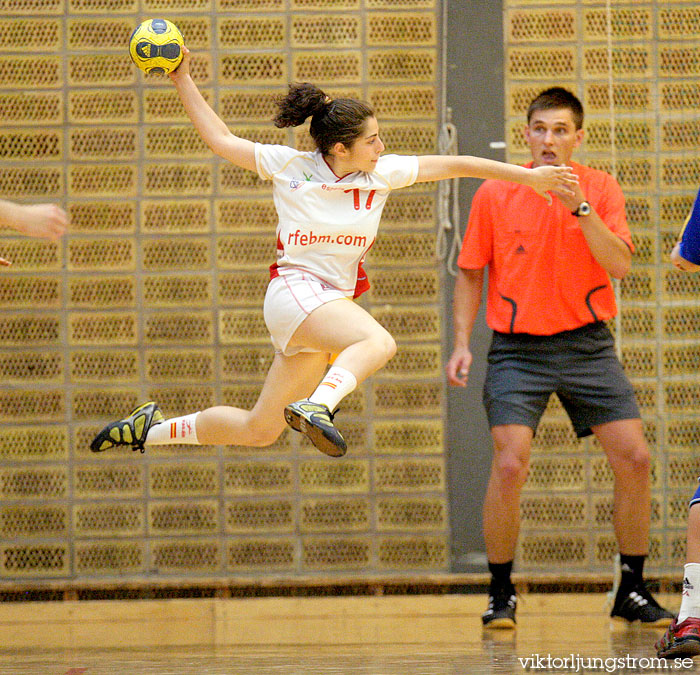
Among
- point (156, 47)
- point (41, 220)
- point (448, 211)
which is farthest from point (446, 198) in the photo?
point (41, 220)

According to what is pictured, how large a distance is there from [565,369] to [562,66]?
70.4 inches

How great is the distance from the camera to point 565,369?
429 cm

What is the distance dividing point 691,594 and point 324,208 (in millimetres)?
1734

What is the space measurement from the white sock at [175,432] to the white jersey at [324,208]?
0.71 meters

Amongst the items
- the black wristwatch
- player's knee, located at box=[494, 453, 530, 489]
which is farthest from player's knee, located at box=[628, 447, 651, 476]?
the black wristwatch

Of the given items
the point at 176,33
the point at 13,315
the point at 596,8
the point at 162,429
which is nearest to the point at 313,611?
the point at 162,429

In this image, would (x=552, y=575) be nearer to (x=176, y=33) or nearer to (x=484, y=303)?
(x=484, y=303)

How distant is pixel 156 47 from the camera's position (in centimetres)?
376

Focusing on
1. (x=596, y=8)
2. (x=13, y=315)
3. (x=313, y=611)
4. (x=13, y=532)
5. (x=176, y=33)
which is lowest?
(x=313, y=611)

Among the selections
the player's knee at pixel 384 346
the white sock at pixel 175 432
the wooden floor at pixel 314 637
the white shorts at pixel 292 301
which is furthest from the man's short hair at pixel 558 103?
the wooden floor at pixel 314 637

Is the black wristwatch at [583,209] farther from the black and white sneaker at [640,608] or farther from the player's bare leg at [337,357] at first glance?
the black and white sneaker at [640,608]

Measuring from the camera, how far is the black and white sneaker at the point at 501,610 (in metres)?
4.19

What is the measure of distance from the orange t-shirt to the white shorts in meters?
0.86

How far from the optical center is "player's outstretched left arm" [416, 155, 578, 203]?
3828mm
